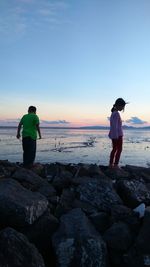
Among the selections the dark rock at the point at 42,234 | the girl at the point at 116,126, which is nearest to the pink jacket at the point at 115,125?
the girl at the point at 116,126

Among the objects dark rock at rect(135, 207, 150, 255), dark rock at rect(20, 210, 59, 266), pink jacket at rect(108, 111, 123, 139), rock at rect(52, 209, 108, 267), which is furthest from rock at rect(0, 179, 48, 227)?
pink jacket at rect(108, 111, 123, 139)

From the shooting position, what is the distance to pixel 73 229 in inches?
265

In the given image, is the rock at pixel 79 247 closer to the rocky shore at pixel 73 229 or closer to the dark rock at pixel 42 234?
the rocky shore at pixel 73 229

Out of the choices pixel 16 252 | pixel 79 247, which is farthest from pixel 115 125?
pixel 16 252

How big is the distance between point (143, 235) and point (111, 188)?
198cm

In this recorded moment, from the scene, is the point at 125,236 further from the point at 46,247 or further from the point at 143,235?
the point at 46,247

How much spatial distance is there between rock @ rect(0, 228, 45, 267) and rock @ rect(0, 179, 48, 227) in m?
0.78

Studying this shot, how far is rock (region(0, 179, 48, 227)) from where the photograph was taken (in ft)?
21.9

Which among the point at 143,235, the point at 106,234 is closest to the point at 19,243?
the point at 106,234

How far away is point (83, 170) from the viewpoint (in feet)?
37.0

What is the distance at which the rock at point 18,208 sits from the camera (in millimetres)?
6680

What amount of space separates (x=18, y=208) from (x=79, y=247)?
4.03ft

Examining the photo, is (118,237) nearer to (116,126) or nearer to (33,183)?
(33,183)

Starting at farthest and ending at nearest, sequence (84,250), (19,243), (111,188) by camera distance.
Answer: (111,188), (84,250), (19,243)
